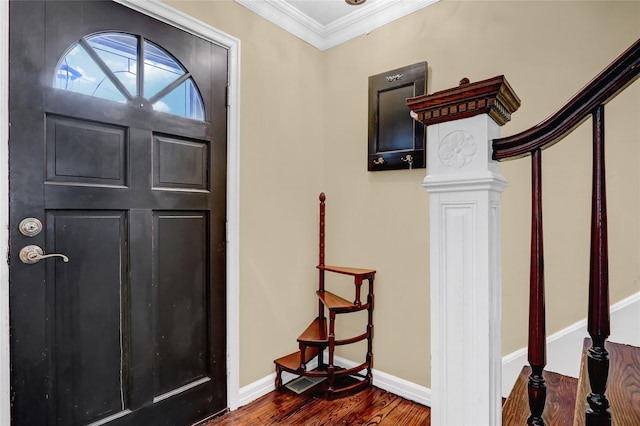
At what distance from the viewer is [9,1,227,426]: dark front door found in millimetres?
1295

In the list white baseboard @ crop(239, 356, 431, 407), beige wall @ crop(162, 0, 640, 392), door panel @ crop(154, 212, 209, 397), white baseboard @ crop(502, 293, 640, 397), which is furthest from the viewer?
white baseboard @ crop(239, 356, 431, 407)

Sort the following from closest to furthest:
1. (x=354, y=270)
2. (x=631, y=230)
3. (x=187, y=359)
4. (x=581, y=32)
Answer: (x=631, y=230), (x=581, y=32), (x=187, y=359), (x=354, y=270)

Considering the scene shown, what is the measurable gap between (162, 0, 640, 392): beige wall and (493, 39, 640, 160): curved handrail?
1012 mm

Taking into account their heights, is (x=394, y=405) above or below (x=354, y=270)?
below

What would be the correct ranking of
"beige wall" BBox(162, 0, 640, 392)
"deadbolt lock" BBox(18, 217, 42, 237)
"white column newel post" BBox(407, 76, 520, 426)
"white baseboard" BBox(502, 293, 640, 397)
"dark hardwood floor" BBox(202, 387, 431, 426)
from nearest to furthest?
1. "white column newel post" BBox(407, 76, 520, 426)
2. "deadbolt lock" BBox(18, 217, 42, 237)
3. "white baseboard" BBox(502, 293, 640, 397)
4. "beige wall" BBox(162, 0, 640, 392)
5. "dark hardwood floor" BBox(202, 387, 431, 426)

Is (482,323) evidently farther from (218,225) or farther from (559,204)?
(218,225)

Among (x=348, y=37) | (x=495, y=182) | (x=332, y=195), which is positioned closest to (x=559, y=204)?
(x=495, y=182)

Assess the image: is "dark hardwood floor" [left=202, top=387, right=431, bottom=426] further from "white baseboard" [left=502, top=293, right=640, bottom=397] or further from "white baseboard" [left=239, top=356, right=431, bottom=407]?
"white baseboard" [left=502, top=293, right=640, bottom=397]

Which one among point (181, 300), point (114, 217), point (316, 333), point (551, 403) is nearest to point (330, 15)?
point (114, 217)

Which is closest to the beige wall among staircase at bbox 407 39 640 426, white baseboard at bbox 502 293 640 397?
white baseboard at bbox 502 293 640 397

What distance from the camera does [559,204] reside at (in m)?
1.60

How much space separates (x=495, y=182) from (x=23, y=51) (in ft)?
5.46

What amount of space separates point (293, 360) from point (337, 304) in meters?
0.47

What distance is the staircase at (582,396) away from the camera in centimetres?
84
